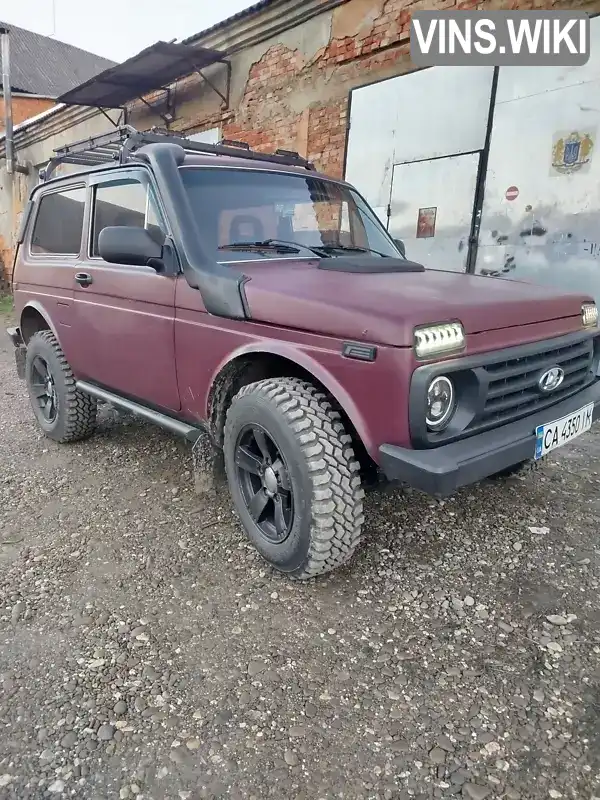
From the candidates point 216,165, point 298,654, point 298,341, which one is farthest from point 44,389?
point 298,654

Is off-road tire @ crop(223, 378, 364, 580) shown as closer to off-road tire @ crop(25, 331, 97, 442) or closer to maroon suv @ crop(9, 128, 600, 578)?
A: maroon suv @ crop(9, 128, 600, 578)

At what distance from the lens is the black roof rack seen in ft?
11.5

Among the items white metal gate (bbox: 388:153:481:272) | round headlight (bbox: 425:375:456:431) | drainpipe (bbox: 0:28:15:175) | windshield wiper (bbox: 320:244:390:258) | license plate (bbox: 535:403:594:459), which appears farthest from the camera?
drainpipe (bbox: 0:28:15:175)

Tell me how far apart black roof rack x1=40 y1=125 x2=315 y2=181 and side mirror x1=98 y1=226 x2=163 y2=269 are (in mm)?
722

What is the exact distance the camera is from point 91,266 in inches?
146

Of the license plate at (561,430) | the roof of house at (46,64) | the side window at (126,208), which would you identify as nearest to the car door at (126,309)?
the side window at (126,208)

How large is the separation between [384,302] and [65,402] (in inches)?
112

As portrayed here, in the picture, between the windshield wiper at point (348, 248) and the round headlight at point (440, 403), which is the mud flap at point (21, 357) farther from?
the round headlight at point (440, 403)

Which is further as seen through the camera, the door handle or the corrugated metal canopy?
the corrugated metal canopy

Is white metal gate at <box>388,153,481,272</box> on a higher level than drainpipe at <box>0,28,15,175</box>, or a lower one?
lower

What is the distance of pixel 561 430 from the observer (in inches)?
104

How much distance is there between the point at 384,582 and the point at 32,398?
3360 millimetres

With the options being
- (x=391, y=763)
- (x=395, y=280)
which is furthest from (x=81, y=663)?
(x=395, y=280)

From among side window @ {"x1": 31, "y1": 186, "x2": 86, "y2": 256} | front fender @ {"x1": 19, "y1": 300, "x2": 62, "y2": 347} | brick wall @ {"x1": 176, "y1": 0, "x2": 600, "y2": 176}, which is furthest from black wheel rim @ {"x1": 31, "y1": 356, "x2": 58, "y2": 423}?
brick wall @ {"x1": 176, "y1": 0, "x2": 600, "y2": 176}
